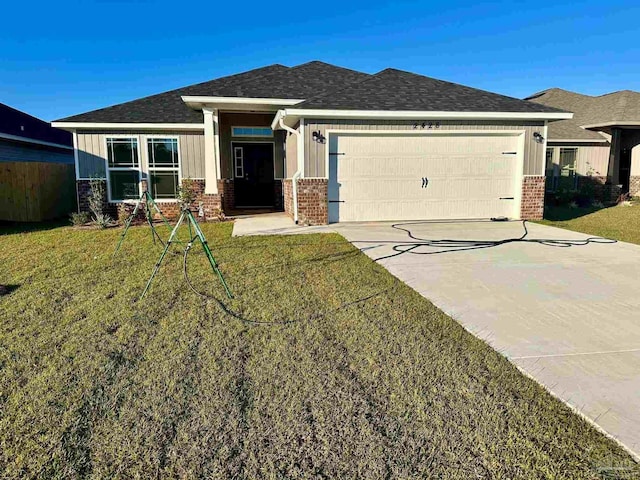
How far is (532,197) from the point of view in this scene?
37.2ft

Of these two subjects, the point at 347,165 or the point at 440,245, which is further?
the point at 347,165

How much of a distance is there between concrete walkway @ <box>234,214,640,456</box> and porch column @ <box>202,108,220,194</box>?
5.52m

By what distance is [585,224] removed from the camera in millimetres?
11164

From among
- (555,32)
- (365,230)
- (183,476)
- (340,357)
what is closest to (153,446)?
(183,476)

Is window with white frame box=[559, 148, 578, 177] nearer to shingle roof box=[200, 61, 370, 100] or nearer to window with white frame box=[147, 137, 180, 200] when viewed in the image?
shingle roof box=[200, 61, 370, 100]

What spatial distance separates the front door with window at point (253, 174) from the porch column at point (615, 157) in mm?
13581

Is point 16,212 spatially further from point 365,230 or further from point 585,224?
point 585,224

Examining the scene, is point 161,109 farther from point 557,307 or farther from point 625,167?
point 625,167

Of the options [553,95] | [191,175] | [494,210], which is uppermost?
[553,95]

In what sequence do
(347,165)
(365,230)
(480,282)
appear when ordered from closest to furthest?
(480,282) → (365,230) → (347,165)

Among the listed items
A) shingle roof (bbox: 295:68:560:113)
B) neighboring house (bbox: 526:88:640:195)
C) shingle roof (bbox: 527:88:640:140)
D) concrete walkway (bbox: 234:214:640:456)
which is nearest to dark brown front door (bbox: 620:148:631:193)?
neighboring house (bbox: 526:88:640:195)

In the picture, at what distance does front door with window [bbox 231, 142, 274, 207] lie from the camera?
14.7m

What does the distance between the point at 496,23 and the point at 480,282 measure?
12.9 meters

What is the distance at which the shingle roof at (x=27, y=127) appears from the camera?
1572cm
